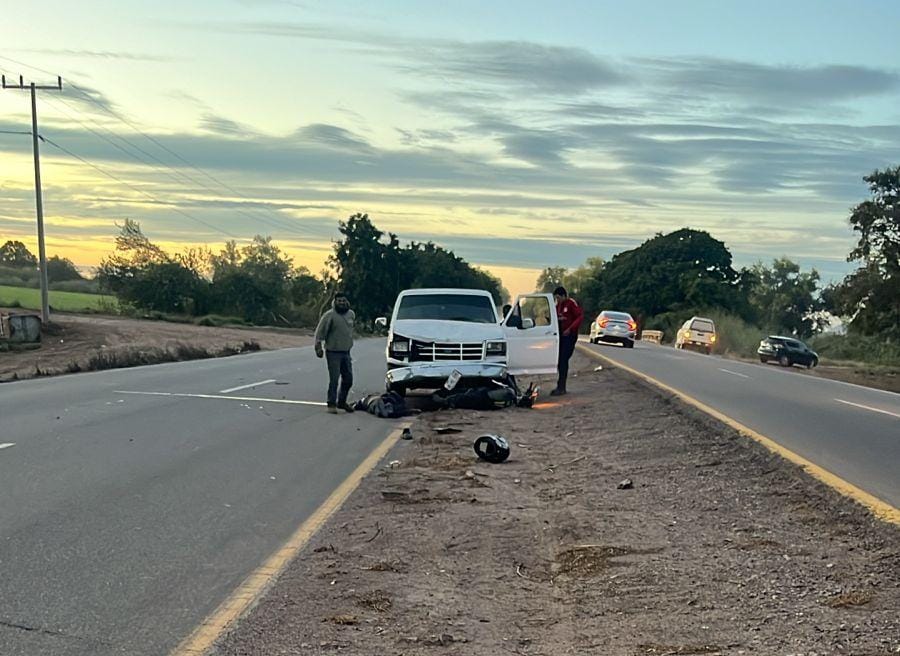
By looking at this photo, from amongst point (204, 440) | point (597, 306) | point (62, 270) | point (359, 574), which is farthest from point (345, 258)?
point (359, 574)

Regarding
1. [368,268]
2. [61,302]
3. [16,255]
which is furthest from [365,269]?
[16,255]

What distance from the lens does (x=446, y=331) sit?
56.7 feet

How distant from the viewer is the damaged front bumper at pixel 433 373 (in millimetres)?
16781

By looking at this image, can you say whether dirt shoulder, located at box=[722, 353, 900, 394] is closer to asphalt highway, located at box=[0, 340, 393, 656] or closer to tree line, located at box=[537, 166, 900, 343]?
tree line, located at box=[537, 166, 900, 343]

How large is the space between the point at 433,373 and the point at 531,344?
239 centimetres

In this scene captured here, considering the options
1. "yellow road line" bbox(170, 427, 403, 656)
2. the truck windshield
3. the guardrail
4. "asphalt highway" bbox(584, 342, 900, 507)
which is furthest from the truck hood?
the guardrail

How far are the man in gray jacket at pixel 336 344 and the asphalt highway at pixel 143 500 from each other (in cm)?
49

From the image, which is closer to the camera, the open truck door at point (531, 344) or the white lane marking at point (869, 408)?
the white lane marking at point (869, 408)

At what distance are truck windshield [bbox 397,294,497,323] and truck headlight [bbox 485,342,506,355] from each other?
968 mm

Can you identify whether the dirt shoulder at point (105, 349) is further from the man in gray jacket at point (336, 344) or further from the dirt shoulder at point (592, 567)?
the dirt shoulder at point (592, 567)

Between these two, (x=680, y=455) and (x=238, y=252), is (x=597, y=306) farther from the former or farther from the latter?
(x=680, y=455)

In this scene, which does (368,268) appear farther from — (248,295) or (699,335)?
(699,335)

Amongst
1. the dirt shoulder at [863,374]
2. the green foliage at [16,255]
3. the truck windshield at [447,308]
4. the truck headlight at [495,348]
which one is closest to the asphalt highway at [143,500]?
the truck windshield at [447,308]

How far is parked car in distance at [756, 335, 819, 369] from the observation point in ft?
154
